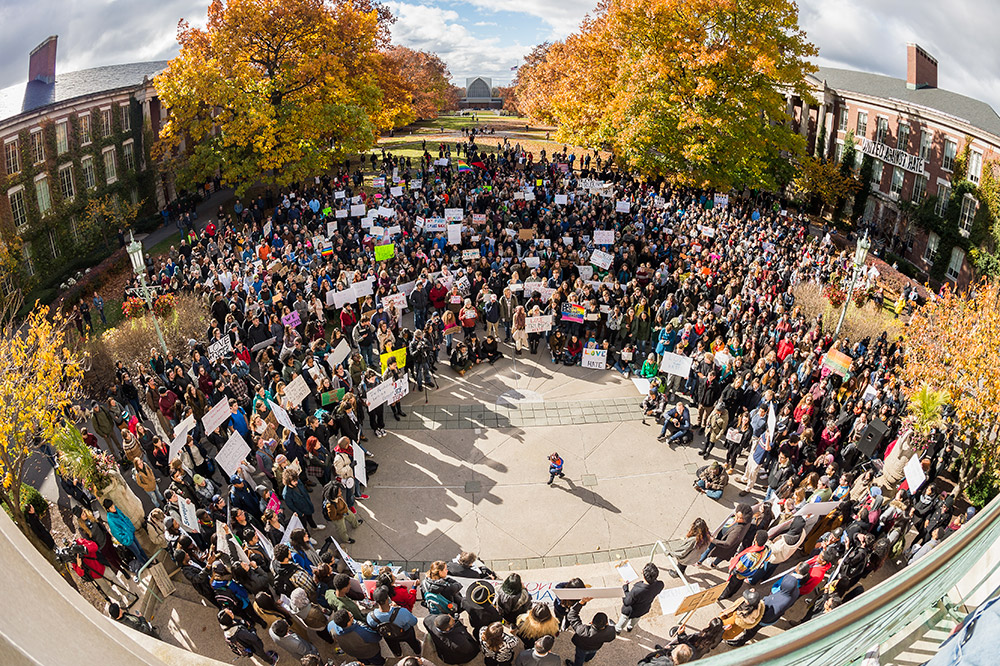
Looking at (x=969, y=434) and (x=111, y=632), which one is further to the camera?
(x=969, y=434)

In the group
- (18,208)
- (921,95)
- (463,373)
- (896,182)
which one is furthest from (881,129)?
(18,208)

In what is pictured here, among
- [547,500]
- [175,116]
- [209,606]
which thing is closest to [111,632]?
[209,606]

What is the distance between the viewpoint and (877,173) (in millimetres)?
40031

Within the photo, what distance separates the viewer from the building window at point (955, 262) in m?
33.4

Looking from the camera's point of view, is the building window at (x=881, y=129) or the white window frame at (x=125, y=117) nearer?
the white window frame at (x=125, y=117)

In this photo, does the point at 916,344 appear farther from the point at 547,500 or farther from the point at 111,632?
the point at 111,632

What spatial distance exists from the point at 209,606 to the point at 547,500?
6.37 m

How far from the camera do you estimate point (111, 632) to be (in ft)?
→ 6.79

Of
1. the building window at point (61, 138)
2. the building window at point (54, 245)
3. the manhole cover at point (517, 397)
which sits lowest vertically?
the manhole cover at point (517, 397)

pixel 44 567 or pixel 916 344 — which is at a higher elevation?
pixel 44 567

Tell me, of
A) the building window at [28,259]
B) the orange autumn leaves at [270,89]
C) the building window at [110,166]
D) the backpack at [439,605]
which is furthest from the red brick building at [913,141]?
the building window at [28,259]

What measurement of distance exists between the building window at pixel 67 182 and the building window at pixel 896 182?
1940 inches

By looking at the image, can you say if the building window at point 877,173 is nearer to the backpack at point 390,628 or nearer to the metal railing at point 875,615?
the backpack at point 390,628

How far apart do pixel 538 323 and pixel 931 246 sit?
3138cm
